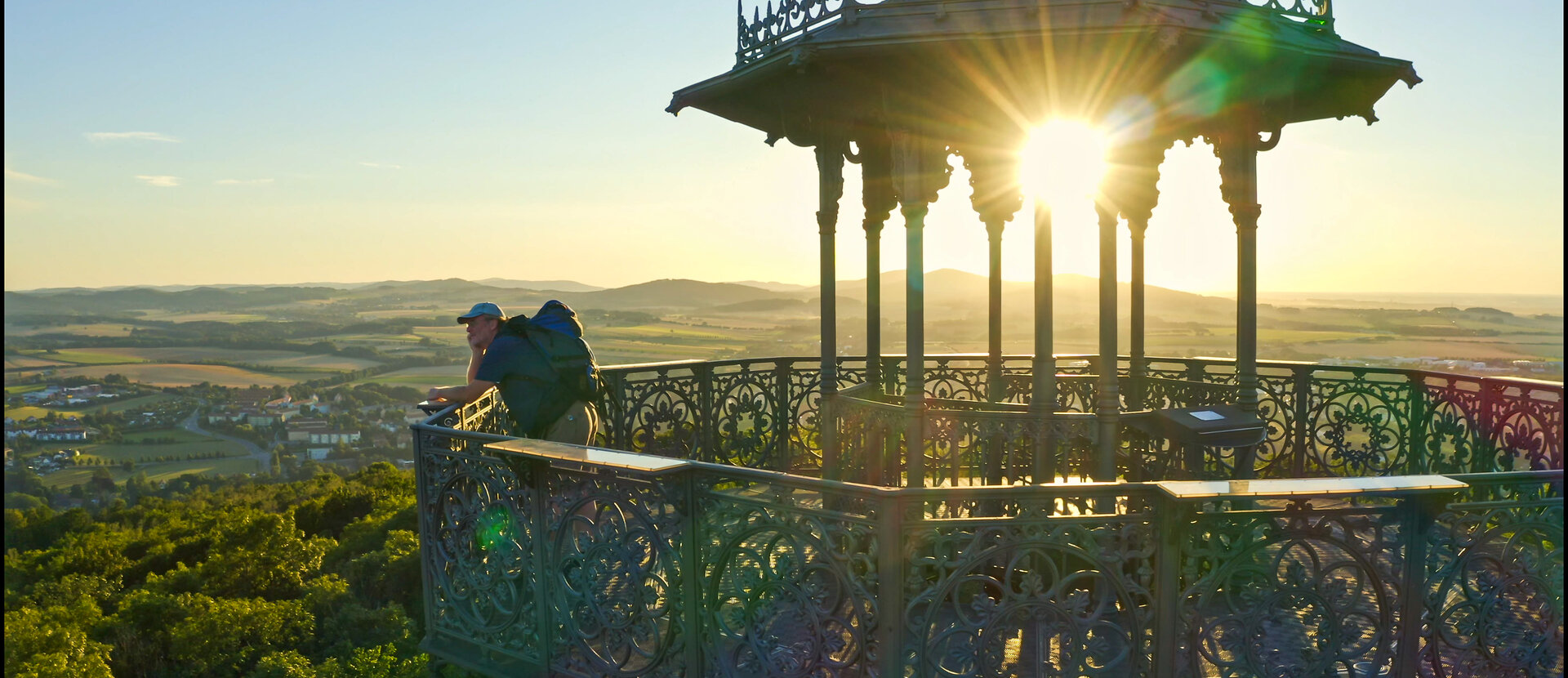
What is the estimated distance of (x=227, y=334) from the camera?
134125 millimetres

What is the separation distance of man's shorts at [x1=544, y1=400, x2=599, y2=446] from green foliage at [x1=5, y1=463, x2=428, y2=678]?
502 inches

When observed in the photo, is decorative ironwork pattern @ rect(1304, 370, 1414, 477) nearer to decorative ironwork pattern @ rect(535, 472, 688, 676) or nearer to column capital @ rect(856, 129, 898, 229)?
column capital @ rect(856, 129, 898, 229)

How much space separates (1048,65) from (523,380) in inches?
189

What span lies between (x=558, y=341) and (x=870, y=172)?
388 centimetres

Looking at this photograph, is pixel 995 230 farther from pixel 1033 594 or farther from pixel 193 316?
pixel 193 316

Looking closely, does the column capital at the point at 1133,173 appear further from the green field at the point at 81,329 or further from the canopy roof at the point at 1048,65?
the green field at the point at 81,329

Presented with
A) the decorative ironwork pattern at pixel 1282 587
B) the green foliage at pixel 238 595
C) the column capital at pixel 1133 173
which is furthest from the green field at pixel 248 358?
the decorative ironwork pattern at pixel 1282 587

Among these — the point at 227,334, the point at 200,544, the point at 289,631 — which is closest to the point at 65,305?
the point at 227,334

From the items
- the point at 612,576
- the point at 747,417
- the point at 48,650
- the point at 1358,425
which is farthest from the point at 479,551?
the point at 48,650

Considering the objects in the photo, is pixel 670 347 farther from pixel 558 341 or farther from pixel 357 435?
pixel 558 341

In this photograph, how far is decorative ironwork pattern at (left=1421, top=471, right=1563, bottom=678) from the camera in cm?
423

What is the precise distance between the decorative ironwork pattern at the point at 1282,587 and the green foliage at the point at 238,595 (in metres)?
16.9

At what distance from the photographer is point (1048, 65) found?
6.68 metres

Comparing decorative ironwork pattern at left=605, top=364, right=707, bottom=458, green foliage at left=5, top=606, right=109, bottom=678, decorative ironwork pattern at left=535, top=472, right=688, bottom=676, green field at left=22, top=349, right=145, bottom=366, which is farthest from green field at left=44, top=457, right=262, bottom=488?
decorative ironwork pattern at left=535, top=472, right=688, bottom=676
